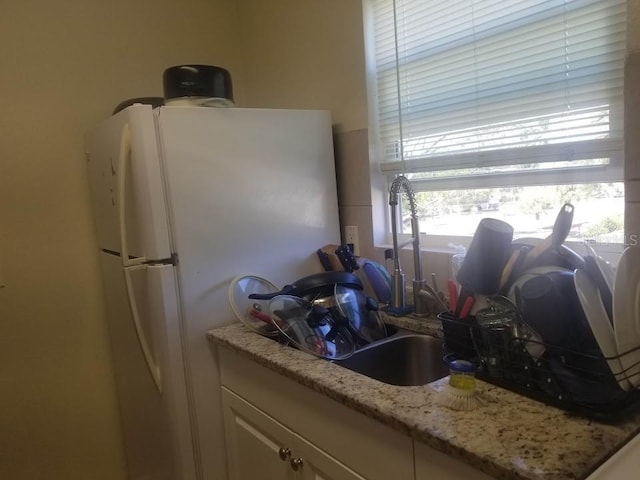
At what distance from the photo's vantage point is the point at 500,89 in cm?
144

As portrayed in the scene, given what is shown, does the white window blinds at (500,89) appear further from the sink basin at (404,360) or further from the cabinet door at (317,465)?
the cabinet door at (317,465)

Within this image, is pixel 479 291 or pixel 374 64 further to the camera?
pixel 374 64

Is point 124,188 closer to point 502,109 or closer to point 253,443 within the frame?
point 253,443

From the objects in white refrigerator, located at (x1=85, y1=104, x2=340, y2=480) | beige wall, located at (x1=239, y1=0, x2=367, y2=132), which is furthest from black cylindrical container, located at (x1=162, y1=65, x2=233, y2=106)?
beige wall, located at (x1=239, y1=0, x2=367, y2=132)

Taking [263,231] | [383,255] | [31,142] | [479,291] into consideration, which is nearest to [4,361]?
[31,142]

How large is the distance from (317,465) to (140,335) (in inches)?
31.7

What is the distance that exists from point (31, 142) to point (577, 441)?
2130 mm

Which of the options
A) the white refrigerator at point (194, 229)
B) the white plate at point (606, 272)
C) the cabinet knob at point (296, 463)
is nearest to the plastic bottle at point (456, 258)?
the white plate at point (606, 272)

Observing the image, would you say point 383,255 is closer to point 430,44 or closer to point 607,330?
point 430,44

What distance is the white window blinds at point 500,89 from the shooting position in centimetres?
123

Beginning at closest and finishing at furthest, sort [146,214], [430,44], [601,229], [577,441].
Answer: [577,441] → [601,229] → [146,214] → [430,44]

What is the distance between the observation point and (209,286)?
5.22 feet

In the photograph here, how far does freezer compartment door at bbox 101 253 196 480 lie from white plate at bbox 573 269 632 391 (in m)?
1.16

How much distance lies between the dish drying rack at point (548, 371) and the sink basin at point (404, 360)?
33 centimetres
